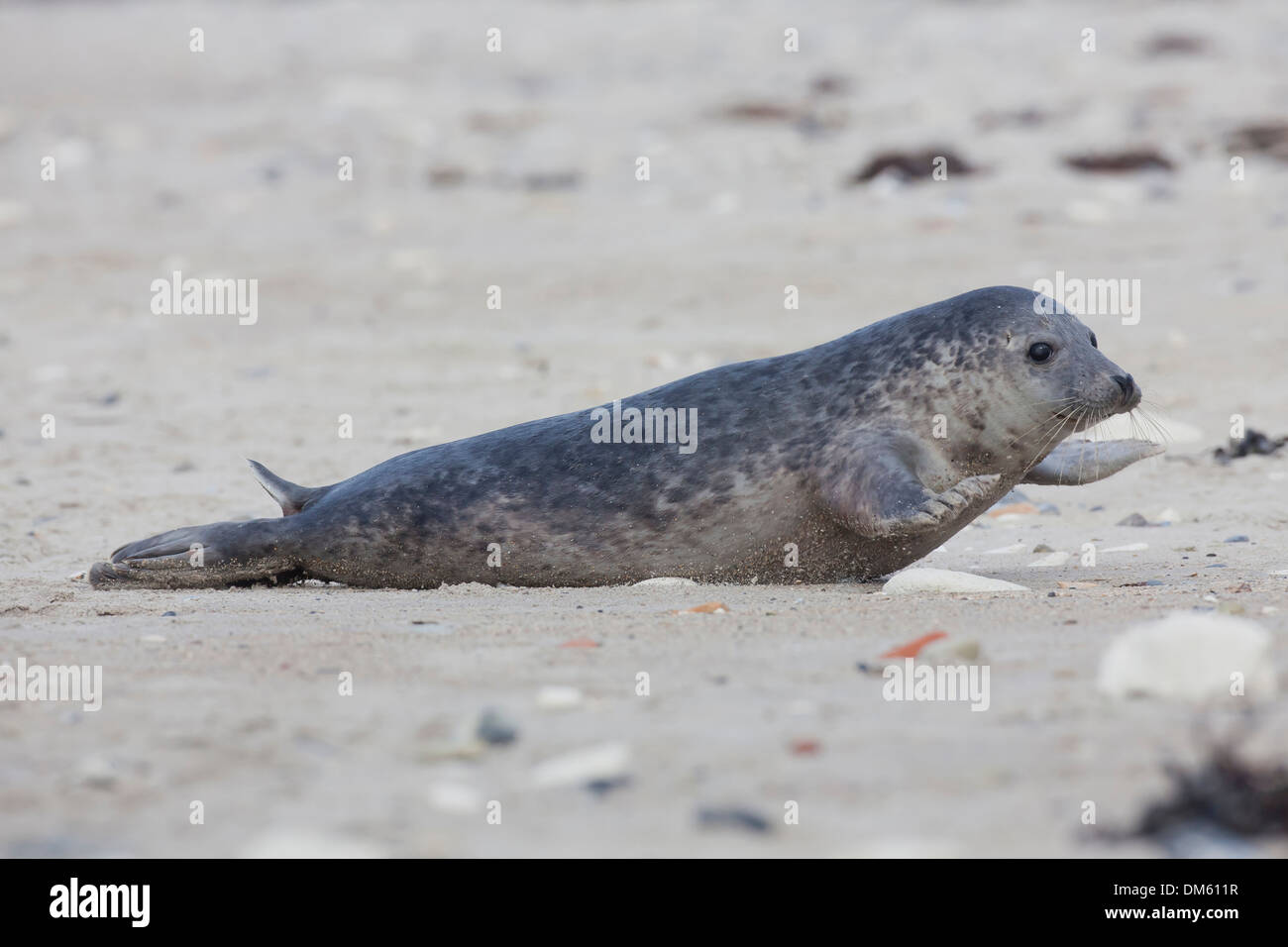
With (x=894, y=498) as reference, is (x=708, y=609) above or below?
below

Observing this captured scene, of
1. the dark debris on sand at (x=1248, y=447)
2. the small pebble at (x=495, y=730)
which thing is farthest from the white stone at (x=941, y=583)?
the dark debris on sand at (x=1248, y=447)

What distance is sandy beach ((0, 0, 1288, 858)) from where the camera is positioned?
2.72m

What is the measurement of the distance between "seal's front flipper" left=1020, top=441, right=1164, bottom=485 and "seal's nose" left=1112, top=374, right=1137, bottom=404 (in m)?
0.49

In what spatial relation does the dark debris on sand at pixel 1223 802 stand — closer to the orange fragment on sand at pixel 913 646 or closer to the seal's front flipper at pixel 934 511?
the orange fragment on sand at pixel 913 646

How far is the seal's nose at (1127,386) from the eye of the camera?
5.03 m

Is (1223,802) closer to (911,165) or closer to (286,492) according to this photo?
(286,492)

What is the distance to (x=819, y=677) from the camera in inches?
136

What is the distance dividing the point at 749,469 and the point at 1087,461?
4.05 feet

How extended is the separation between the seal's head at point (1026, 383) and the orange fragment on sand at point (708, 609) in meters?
1.10

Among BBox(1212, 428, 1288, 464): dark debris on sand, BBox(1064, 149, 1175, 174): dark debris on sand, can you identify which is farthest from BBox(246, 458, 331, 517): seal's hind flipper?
BBox(1064, 149, 1175, 174): dark debris on sand

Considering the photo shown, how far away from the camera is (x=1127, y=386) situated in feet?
16.5

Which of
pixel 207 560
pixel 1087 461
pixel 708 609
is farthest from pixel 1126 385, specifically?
pixel 207 560

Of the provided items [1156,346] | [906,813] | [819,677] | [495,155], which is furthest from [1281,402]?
[495,155]

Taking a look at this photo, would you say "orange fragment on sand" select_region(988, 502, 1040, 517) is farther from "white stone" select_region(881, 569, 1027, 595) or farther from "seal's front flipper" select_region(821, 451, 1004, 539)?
"white stone" select_region(881, 569, 1027, 595)
